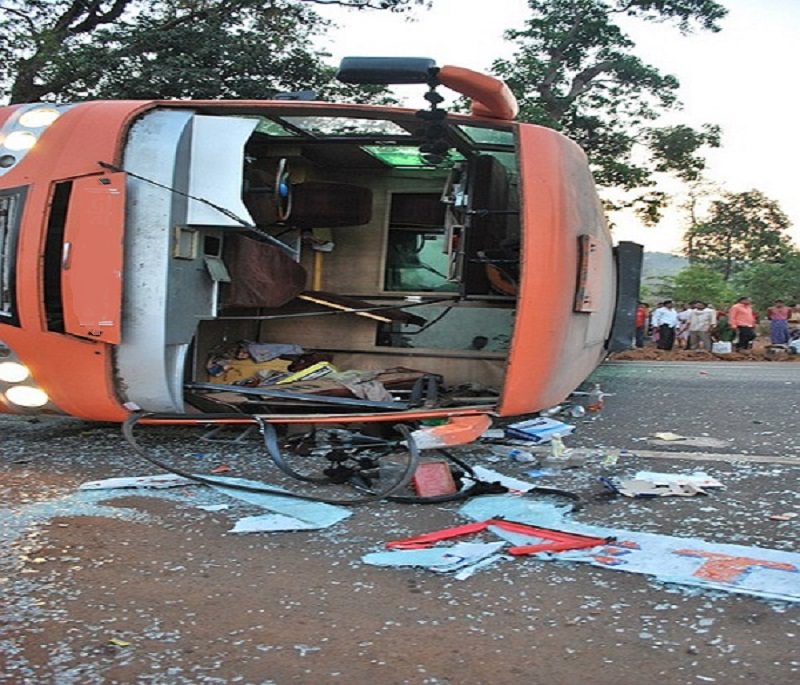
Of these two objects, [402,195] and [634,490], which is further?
[402,195]

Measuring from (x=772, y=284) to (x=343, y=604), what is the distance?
24646 millimetres

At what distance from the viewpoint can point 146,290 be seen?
4.23 m

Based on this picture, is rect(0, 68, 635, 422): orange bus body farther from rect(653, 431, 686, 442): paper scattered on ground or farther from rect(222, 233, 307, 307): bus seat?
rect(653, 431, 686, 442): paper scattered on ground

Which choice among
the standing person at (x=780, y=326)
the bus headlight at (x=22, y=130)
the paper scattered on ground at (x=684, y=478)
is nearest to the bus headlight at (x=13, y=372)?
the bus headlight at (x=22, y=130)

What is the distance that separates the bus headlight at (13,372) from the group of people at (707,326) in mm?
12577

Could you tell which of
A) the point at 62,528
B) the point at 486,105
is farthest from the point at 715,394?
the point at 62,528

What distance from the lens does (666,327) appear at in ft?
53.2

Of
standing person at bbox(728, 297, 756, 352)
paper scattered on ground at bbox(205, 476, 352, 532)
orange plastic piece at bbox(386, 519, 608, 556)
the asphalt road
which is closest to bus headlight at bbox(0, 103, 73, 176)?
the asphalt road

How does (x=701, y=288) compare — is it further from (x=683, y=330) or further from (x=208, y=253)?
(x=208, y=253)

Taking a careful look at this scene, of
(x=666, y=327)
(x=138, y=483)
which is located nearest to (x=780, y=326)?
(x=666, y=327)

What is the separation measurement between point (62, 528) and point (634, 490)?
2.58m

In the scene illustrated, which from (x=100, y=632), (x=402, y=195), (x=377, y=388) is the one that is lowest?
(x=100, y=632)

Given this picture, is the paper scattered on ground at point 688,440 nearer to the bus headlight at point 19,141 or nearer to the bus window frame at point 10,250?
the bus window frame at point 10,250

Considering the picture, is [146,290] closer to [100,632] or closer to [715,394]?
[100,632]
